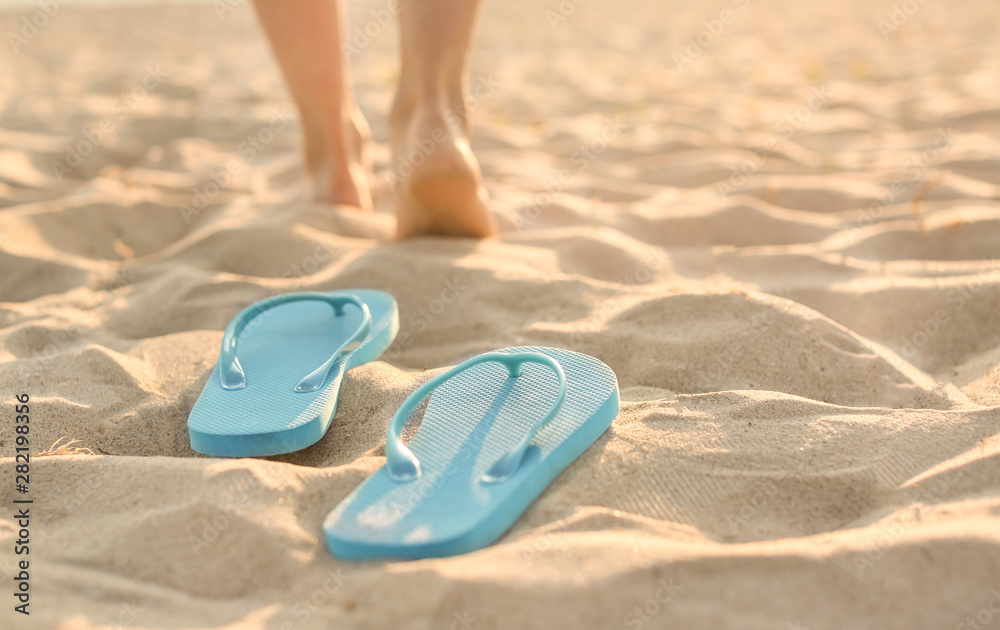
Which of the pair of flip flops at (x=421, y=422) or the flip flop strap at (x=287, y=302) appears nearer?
the pair of flip flops at (x=421, y=422)

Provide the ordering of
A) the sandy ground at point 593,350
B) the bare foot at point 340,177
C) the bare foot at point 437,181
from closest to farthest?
the sandy ground at point 593,350
the bare foot at point 437,181
the bare foot at point 340,177

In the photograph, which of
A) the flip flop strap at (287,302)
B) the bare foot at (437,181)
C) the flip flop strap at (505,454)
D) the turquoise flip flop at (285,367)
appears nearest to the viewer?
the flip flop strap at (505,454)

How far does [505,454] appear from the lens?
927 millimetres

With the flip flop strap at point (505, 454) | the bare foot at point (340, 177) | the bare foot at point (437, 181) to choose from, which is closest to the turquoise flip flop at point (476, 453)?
the flip flop strap at point (505, 454)

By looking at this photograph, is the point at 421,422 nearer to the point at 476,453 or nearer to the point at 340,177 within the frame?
the point at 476,453

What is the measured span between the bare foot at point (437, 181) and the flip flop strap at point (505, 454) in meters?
0.63

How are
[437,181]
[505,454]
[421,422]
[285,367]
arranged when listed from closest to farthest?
[505,454] → [421,422] → [285,367] → [437,181]

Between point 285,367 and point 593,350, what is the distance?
1.69ft

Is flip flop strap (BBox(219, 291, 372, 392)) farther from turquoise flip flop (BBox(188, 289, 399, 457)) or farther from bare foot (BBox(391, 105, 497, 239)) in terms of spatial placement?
bare foot (BBox(391, 105, 497, 239))

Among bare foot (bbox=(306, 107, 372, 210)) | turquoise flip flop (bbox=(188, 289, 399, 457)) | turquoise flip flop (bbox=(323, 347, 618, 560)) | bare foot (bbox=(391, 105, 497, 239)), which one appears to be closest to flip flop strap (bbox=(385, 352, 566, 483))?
turquoise flip flop (bbox=(323, 347, 618, 560))

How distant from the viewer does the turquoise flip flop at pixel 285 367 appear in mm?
1043

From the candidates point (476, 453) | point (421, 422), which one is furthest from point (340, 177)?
point (476, 453)

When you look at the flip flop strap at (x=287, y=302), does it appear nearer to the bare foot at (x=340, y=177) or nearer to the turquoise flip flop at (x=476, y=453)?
the turquoise flip flop at (x=476, y=453)

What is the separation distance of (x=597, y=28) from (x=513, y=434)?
253 inches
